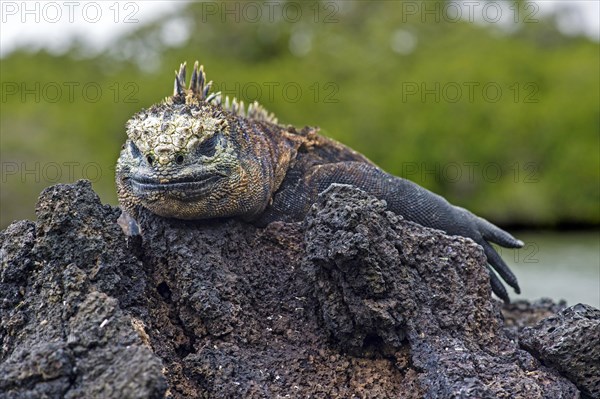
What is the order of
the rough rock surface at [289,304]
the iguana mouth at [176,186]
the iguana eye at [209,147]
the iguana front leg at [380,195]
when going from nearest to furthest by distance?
the rough rock surface at [289,304], the iguana mouth at [176,186], the iguana eye at [209,147], the iguana front leg at [380,195]

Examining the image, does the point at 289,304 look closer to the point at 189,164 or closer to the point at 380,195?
the point at 189,164

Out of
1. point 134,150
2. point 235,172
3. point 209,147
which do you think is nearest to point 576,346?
point 235,172

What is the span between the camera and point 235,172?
5.88m

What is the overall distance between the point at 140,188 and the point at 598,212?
26.9 m

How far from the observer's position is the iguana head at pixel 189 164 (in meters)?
5.56

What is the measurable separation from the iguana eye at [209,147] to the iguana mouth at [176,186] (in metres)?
0.15

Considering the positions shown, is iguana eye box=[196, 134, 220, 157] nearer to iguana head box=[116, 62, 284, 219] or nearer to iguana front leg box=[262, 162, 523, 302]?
iguana head box=[116, 62, 284, 219]

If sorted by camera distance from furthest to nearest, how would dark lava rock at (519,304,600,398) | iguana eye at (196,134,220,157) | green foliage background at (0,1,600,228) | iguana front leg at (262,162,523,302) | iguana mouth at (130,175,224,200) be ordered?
green foliage background at (0,1,600,228), iguana front leg at (262,162,523,302), iguana eye at (196,134,220,157), iguana mouth at (130,175,224,200), dark lava rock at (519,304,600,398)

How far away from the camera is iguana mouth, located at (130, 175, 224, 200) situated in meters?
5.53

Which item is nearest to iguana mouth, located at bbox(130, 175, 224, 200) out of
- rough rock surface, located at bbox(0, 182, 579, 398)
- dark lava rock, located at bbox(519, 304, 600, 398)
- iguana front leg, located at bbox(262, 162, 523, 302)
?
rough rock surface, located at bbox(0, 182, 579, 398)

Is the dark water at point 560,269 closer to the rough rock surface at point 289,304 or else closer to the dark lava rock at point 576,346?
the dark lava rock at point 576,346

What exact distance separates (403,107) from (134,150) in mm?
32651

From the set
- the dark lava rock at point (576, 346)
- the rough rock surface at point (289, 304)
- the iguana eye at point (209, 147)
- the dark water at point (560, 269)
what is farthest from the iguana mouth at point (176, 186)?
the dark water at point (560, 269)

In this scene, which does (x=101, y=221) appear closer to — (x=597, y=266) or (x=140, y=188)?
(x=140, y=188)
